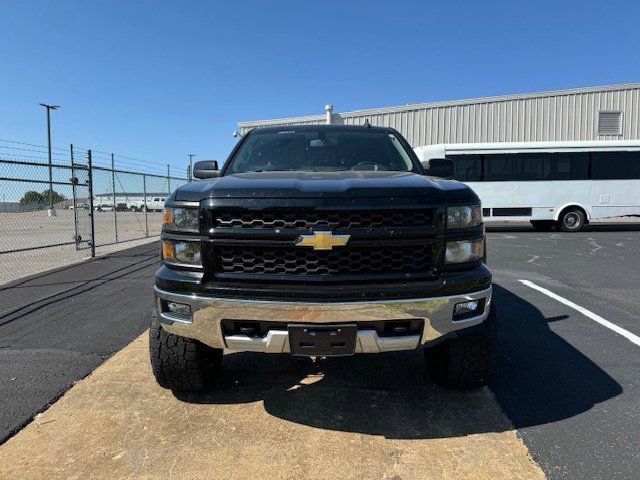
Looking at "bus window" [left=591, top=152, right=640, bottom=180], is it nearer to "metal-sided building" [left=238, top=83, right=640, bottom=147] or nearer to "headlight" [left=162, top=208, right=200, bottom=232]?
"metal-sided building" [left=238, top=83, right=640, bottom=147]

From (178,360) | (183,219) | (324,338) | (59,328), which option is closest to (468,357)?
(324,338)

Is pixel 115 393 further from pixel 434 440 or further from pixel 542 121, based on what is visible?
pixel 542 121

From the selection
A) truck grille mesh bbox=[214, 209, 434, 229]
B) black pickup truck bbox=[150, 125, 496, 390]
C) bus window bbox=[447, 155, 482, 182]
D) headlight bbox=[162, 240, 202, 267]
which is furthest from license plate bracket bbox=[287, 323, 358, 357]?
bus window bbox=[447, 155, 482, 182]

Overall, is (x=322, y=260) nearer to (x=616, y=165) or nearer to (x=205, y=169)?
(x=205, y=169)

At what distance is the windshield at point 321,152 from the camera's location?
3648mm

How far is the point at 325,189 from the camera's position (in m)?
2.43

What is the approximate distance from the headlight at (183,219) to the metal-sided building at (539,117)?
737 inches

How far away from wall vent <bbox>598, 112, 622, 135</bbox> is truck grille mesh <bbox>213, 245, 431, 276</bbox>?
22461 millimetres

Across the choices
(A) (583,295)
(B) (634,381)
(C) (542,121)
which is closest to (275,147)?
(B) (634,381)

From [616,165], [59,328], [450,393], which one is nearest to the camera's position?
[450,393]

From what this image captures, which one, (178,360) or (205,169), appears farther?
(205,169)

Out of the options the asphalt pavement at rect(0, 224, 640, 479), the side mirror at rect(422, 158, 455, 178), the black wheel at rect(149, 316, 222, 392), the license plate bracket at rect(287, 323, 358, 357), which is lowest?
the asphalt pavement at rect(0, 224, 640, 479)

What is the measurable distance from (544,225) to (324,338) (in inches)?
637

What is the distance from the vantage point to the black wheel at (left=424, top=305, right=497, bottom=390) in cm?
285
